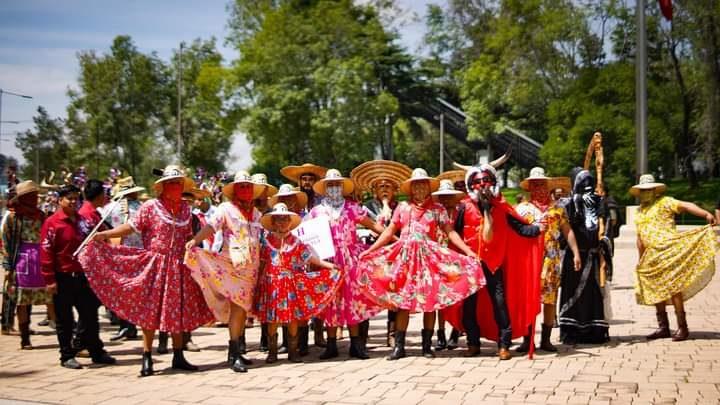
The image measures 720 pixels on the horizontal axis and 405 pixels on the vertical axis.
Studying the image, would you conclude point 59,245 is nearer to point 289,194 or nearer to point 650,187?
point 289,194

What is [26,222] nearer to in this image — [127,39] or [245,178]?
[245,178]

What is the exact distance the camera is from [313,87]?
44.5 meters

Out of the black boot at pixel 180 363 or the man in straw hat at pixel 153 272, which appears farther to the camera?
the black boot at pixel 180 363

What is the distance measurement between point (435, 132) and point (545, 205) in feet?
186

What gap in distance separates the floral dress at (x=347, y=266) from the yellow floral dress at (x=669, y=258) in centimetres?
357

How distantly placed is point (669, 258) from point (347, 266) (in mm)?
4116

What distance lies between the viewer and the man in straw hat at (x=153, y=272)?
25.0ft

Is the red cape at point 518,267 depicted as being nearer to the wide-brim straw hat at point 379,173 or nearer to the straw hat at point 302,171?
the wide-brim straw hat at point 379,173

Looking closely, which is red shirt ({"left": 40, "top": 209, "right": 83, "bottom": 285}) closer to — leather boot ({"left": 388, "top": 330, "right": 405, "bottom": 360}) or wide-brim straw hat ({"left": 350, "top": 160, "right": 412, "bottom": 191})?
wide-brim straw hat ({"left": 350, "top": 160, "right": 412, "bottom": 191})

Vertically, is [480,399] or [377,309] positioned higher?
[377,309]

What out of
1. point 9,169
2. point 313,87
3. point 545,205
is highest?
point 313,87

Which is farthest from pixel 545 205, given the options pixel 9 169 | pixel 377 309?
pixel 9 169

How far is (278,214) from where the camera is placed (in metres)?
8.13

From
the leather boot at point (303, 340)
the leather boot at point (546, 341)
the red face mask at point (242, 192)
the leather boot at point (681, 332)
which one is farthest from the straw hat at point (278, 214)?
the leather boot at point (681, 332)
